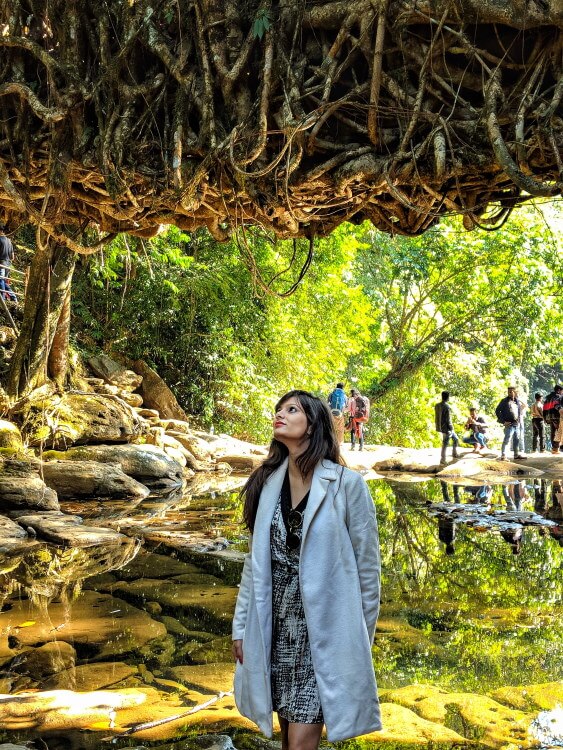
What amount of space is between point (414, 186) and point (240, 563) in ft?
14.1

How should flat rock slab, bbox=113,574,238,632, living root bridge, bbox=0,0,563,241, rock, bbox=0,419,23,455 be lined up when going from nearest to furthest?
1. living root bridge, bbox=0,0,563,241
2. flat rock slab, bbox=113,574,238,632
3. rock, bbox=0,419,23,455

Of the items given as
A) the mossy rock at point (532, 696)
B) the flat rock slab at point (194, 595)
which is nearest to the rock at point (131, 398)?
the flat rock slab at point (194, 595)

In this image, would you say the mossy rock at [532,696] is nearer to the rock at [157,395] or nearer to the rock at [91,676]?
the rock at [91,676]

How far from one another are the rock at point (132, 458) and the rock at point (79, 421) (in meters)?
0.43

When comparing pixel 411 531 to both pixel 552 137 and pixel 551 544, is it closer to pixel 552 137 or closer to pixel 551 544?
pixel 551 544

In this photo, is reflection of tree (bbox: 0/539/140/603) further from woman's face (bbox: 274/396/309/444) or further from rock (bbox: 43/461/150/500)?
woman's face (bbox: 274/396/309/444)

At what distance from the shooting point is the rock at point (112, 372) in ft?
57.9

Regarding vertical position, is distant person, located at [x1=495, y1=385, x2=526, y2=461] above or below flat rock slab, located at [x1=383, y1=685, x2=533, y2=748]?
above

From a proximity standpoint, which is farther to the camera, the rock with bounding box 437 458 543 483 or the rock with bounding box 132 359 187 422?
the rock with bounding box 132 359 187 422

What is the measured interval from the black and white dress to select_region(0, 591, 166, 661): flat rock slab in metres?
2.34

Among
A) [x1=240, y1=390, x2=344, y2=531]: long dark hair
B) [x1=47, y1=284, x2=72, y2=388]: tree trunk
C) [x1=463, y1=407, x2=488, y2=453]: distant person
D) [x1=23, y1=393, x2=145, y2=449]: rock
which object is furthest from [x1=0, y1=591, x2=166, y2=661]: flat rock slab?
[x1=463, y1=407, x2=488, y2=453]: distant person

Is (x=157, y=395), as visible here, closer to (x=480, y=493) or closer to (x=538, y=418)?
(x=480, y=493)

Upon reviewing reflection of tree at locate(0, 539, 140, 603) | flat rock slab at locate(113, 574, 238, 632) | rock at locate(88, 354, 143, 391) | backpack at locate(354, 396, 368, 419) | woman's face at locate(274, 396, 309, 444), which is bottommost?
flat rock slab at locate(113, 574, 238, 632)

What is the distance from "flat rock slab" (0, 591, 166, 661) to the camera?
5.06m
